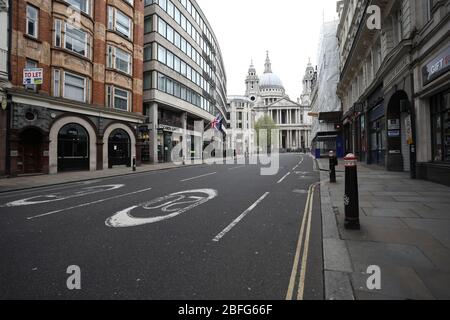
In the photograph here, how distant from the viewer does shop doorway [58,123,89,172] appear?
1908 centimetres

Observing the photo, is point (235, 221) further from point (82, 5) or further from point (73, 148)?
point (82, 5)

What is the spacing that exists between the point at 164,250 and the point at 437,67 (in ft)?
39.6

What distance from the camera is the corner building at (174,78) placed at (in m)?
29.9

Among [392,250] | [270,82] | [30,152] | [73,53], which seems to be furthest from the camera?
[270,82]

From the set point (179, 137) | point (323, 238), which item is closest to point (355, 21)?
point (179, 137)

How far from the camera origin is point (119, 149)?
80.0ft

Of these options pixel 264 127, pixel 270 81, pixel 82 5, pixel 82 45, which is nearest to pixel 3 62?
pixel 82 45

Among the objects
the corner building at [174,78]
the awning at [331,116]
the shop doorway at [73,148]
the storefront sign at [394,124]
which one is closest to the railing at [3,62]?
the shop doorway at [73,148]

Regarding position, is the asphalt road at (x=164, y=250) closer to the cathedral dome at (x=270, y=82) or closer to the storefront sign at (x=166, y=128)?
the storefront sign at (x=166, y=128)

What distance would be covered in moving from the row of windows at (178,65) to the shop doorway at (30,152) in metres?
16.8

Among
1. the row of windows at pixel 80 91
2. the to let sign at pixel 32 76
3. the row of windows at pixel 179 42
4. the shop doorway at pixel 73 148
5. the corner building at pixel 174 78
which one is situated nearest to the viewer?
the to let sign at pixel 32 76

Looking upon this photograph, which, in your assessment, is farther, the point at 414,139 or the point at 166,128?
the point at 166,128

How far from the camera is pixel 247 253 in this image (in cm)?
405

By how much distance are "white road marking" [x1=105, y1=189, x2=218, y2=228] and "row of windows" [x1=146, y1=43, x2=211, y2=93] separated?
2531 cm
